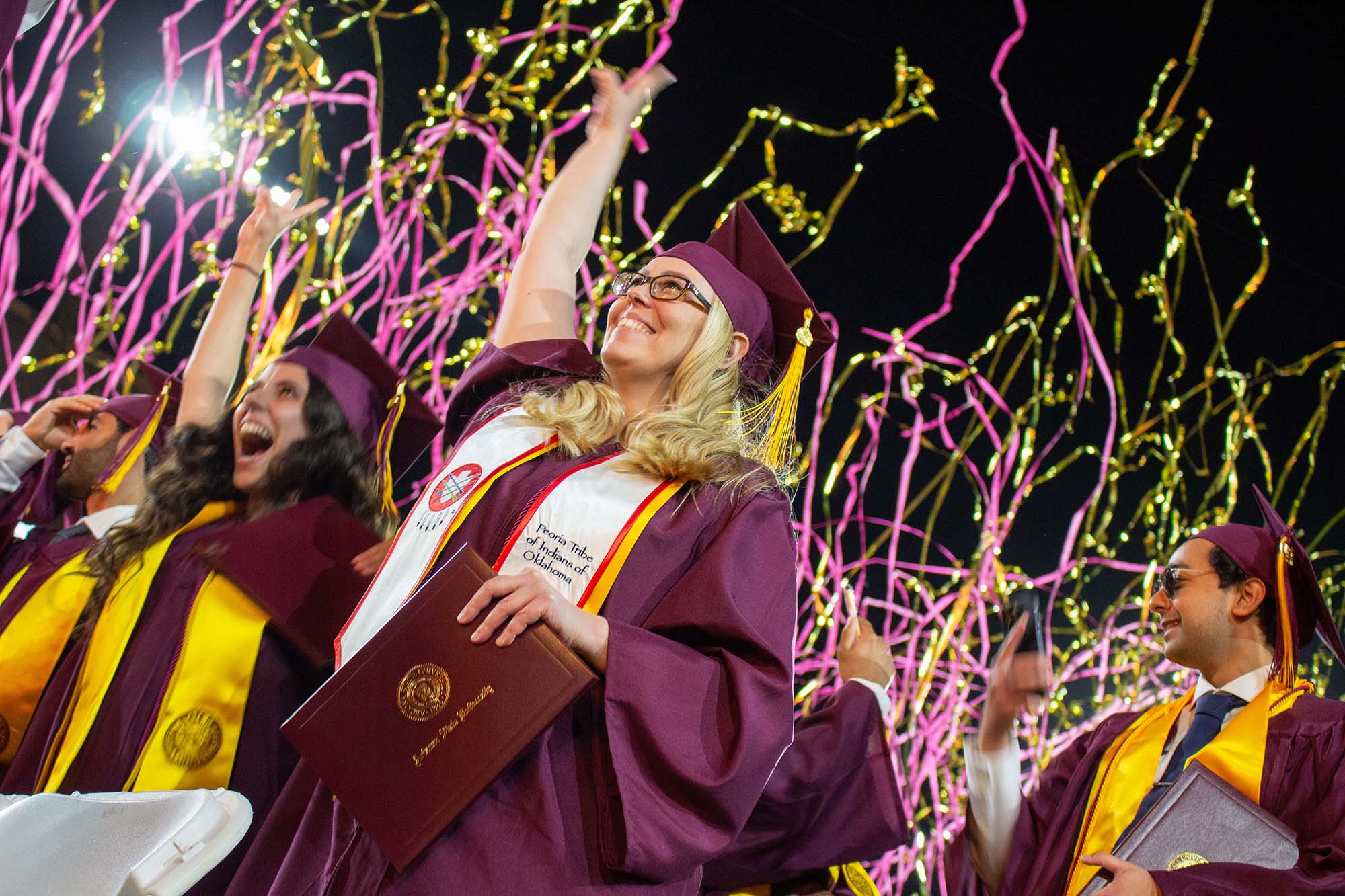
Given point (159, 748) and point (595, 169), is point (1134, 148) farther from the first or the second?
point (159, 748)

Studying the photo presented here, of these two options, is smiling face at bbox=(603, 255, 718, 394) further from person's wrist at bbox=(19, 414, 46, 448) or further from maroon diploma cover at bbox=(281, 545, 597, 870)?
person's wrist at bbox=(19, 414, 46, 448)

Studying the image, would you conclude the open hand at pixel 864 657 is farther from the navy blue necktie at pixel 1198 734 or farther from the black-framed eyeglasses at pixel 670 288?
the black-framed eyeglasses at pixel 670 288

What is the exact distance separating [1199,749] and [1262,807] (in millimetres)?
339

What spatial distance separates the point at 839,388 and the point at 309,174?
9.36ft

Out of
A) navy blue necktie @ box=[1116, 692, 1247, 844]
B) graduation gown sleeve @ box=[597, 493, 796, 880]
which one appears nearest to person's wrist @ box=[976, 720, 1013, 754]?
navy blue necktie @ box=[1116, 692, 1247, 844]

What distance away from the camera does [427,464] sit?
19.3 feet

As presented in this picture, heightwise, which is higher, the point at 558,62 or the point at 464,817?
the point at 558,62

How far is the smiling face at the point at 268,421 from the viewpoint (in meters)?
2.73

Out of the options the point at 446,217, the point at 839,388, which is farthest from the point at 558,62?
the point at 839,388

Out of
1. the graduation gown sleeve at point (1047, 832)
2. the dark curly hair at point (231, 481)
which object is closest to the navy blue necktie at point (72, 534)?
the dark curly hair at point (231, 481)

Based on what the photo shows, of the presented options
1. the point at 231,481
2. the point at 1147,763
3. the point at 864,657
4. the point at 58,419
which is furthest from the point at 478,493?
the point at 58,419

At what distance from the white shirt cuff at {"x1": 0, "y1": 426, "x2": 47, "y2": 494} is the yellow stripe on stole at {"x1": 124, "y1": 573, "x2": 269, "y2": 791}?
1.32 meters

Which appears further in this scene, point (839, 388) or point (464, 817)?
point (839, 388)

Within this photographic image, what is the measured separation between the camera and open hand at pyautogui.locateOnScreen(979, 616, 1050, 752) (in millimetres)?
2570
